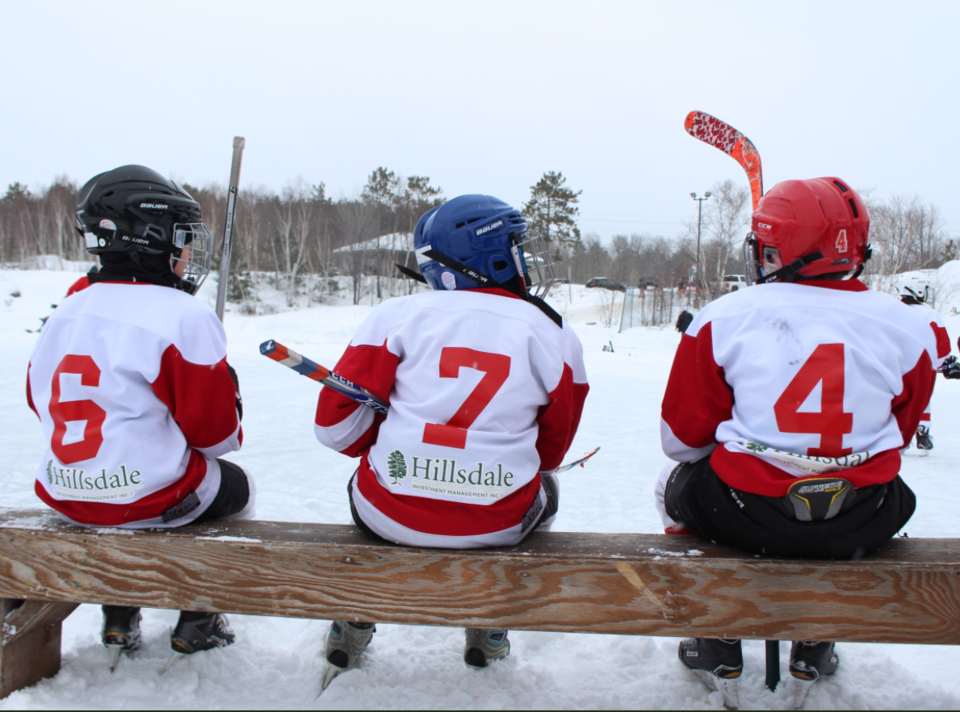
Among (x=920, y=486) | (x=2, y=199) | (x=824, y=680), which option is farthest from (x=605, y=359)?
(x=2, y=199)

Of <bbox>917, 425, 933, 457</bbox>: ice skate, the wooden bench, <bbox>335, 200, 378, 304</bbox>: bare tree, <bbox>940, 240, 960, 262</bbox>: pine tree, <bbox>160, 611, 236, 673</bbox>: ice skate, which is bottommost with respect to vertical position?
<bbox>917, 425, 933, 457</bbox>: ice skate

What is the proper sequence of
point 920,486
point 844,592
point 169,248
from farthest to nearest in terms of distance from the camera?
point 920,486
point 169,248
point 844,592

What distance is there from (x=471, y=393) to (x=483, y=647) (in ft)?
3.32

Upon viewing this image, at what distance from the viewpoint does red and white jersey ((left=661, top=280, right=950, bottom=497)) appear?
5.46ft

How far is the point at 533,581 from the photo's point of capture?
1761mm

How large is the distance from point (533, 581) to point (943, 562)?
1132 millimetres

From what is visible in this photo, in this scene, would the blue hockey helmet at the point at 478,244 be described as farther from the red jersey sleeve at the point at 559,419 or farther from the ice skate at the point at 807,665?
the ice skate at the point at 807,665

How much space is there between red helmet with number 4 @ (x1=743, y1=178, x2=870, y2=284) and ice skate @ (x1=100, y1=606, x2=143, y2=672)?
2.45m

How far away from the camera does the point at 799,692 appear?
2.02 m

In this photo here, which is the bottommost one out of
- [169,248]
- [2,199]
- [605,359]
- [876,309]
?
[605,359]

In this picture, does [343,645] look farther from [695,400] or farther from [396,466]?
[695,400]

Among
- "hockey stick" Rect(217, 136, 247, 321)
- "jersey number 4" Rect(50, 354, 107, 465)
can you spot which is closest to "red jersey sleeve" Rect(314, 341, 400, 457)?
"jersey number 4" Rect(50, 354, 107, 465)

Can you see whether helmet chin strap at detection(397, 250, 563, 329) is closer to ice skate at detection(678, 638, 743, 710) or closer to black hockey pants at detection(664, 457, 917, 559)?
black hockey pants at detection(664, 457, 917, 559)

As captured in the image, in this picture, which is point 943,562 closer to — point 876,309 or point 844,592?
point 844,592
